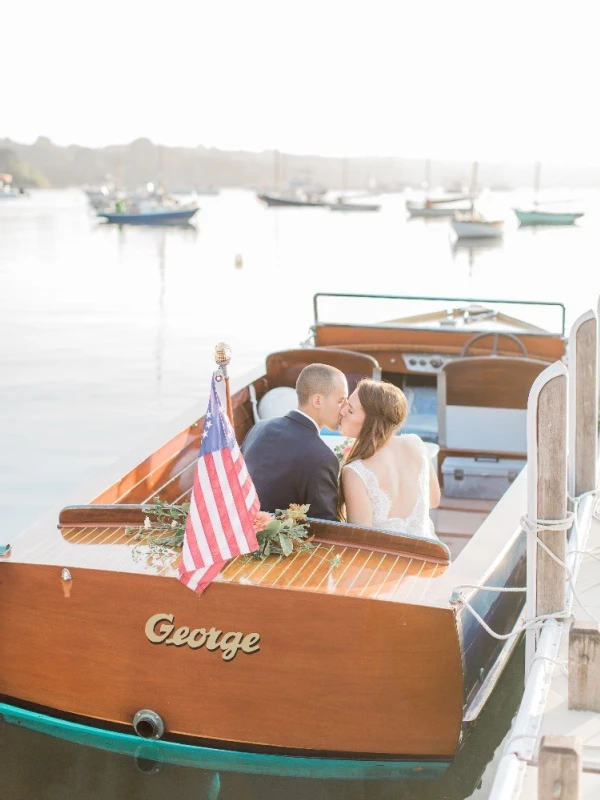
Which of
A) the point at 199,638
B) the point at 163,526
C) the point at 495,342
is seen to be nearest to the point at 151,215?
the point at 495,342

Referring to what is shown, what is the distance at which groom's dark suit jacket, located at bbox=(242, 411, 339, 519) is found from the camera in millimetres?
4516

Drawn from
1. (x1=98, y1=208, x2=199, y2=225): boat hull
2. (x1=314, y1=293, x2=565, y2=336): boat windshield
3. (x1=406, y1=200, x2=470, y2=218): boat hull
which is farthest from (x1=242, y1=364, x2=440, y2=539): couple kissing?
(x1=406, y1=200, x2=470, y2=218): boat hull

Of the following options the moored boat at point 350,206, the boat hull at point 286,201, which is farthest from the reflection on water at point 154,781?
the boat hull at point 286,201

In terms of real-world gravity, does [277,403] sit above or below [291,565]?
above

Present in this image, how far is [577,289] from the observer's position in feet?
105

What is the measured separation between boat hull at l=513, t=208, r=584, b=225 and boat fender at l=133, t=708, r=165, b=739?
2694 inches

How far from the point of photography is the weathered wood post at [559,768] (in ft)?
8.98

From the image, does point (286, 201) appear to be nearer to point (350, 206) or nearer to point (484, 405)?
point (350, 206)

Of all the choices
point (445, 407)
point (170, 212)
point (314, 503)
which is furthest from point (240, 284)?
point (170, 212)

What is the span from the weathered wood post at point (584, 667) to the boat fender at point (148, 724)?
1.66m

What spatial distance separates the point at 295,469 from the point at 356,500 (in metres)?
0.31

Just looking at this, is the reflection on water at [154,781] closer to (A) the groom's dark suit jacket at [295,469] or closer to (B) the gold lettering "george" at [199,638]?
(B) the gold lettering "george" at [199,638]

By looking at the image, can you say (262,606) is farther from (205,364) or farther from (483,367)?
(205,364)

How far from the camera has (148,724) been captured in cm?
425
